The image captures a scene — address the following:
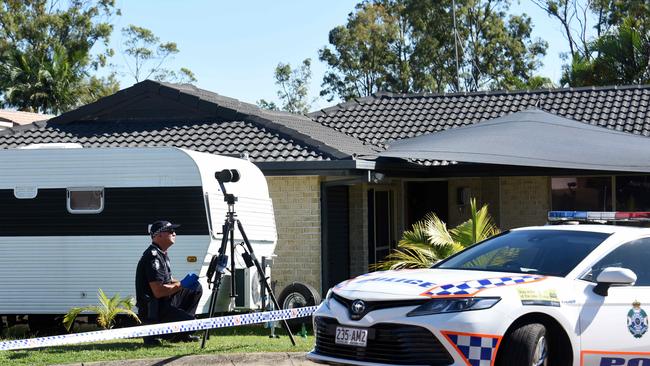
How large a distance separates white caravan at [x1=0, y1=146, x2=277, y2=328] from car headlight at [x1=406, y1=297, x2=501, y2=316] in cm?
557

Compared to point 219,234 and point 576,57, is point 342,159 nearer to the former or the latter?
point 219,234

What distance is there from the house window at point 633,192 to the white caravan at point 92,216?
747 centimetres

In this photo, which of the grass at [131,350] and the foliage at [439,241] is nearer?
the grass at [131,350]

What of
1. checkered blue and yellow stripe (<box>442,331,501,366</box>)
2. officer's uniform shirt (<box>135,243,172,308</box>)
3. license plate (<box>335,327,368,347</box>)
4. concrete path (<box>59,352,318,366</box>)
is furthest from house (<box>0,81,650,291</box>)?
checkered blue and yellow stripe (<box>442,331,501,366</box>)

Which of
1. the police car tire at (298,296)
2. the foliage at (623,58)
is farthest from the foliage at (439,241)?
the foliage at (623,58)

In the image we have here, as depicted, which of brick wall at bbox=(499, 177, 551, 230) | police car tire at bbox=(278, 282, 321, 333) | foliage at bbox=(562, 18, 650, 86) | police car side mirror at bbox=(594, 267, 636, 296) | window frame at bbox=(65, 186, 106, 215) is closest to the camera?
police car side mirror at bbox=(594, 267, 636, 296)

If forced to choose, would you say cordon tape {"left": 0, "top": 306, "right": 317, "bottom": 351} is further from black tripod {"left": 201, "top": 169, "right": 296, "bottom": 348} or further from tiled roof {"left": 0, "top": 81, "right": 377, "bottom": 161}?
tiled roof {"left": 0, "top": 81, "right": 377, "bottom": 161}

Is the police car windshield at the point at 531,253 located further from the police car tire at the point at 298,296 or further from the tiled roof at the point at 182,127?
the tiled roof at the point at 182,127

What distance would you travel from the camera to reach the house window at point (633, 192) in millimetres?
Answer: 18172

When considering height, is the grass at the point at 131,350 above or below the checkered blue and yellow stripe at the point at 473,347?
below

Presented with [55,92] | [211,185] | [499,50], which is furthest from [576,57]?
[211,185]

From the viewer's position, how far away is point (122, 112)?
1938 centimetres

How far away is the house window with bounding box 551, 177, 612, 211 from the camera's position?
1834 centimetres

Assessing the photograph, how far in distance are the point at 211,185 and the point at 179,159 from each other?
501 millimetres
